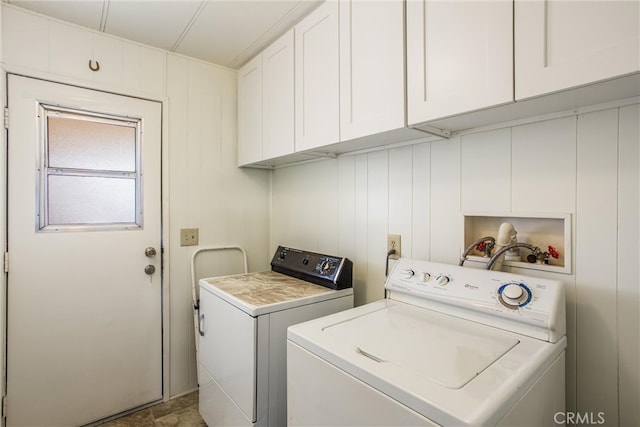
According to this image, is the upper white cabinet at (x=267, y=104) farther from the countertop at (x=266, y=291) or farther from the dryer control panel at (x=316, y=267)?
the countertop at (x=266, y=291)

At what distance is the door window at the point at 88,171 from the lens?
1768mm

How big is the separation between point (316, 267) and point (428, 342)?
2.80 feet

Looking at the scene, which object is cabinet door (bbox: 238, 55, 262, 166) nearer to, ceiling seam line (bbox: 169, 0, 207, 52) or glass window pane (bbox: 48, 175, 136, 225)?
ceiling seam line (bbox: 169, 0, 207, 52)

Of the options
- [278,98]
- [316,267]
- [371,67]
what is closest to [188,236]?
[316,267]

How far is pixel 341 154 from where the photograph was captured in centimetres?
195

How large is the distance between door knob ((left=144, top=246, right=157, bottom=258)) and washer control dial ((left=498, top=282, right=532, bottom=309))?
1.92 meters

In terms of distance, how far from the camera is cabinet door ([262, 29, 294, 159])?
1.78 meters

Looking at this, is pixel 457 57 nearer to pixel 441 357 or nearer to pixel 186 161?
pixel 441 357

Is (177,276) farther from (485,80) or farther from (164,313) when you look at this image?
(485,80)

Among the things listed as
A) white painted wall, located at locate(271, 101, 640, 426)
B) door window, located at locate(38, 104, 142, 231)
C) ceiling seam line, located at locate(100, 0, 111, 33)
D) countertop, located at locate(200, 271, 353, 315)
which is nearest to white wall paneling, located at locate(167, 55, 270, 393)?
door window, located at locate(38, 104, 142, 231)

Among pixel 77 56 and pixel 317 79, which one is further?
pixel 77 56

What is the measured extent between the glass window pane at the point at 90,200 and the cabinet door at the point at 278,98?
2.91 feet

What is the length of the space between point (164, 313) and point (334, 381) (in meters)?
1.60

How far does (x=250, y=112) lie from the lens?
7.13 ft
